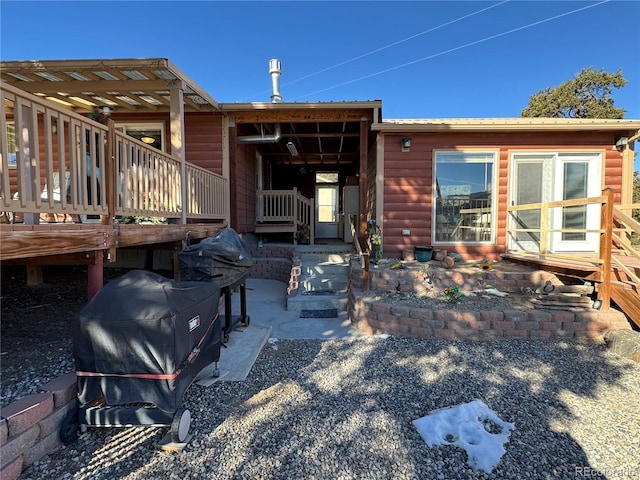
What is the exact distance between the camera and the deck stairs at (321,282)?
17.2ft

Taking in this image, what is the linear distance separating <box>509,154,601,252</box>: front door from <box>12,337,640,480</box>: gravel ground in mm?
3230

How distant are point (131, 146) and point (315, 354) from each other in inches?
120

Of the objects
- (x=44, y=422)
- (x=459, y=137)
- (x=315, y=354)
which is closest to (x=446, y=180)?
(x=459, y=137)

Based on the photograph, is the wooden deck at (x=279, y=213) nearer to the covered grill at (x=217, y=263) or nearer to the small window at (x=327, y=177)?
the small window at (x=327, y=177)

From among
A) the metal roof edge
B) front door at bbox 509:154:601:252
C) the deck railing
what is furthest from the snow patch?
the metal roof edge

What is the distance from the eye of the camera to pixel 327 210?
12.0 metres

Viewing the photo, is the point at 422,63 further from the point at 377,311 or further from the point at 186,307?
the point at 186,307

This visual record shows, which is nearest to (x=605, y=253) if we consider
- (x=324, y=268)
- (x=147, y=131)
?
(x=324, y=268)

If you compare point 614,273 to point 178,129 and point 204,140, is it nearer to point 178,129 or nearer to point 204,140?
point 178,129

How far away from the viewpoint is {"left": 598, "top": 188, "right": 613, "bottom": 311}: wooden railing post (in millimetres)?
4078

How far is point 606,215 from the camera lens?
4.11m

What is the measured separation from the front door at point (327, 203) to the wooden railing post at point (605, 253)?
8.23 m

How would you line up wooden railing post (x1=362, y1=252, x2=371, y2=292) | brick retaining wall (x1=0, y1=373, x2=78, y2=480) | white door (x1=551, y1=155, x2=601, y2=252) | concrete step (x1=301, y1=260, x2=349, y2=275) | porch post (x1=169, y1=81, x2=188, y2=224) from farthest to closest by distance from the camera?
concrete step (x1=301, y1=260, x2=349, y2=275) → white door (x1=551, y1=155, x2=601, y2=252) → wooden railing post (x1=362, y1=252, x2=371, y2=292) → porch post (x1=169, y1=81, x2=188, y2=224) → brick retaining wall (x1=0, y1=373, x2=78, y2=480)

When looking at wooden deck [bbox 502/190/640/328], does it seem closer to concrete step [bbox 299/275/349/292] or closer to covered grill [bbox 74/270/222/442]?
concrete step [bbox 299/275/349/292]
